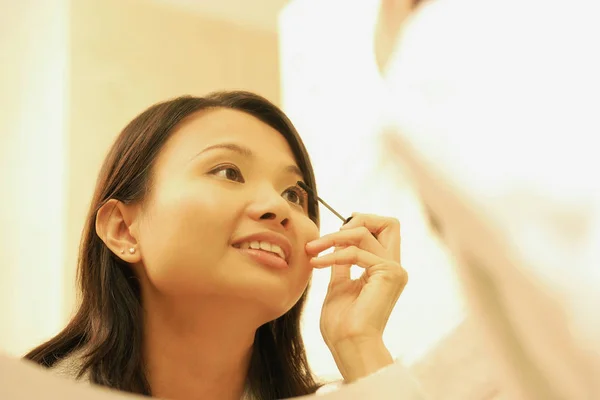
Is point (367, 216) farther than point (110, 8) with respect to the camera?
No

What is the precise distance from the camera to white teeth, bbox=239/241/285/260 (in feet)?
1.61

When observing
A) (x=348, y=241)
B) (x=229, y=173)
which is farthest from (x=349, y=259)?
(x=229, y=173)

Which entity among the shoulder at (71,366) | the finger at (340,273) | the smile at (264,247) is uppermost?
the smile at (264,247)

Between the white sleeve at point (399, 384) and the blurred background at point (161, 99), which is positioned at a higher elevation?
the blurred background at point (161, 99)

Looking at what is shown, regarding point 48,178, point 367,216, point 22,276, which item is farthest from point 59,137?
point 367,216

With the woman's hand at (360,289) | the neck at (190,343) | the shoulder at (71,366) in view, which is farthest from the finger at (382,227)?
the shoulder at (71,366)

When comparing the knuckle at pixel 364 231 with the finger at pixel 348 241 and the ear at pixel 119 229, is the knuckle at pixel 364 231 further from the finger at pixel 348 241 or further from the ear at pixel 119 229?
the ear at pixel 119 229

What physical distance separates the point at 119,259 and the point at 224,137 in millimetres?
153

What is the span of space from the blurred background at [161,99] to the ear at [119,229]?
0.11 ft

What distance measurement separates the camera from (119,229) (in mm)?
554

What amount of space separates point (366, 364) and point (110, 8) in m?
0.38

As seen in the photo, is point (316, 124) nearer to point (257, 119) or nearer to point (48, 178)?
point (257, 119)

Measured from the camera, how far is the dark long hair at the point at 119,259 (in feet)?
1.75

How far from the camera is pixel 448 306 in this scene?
0.35 m
